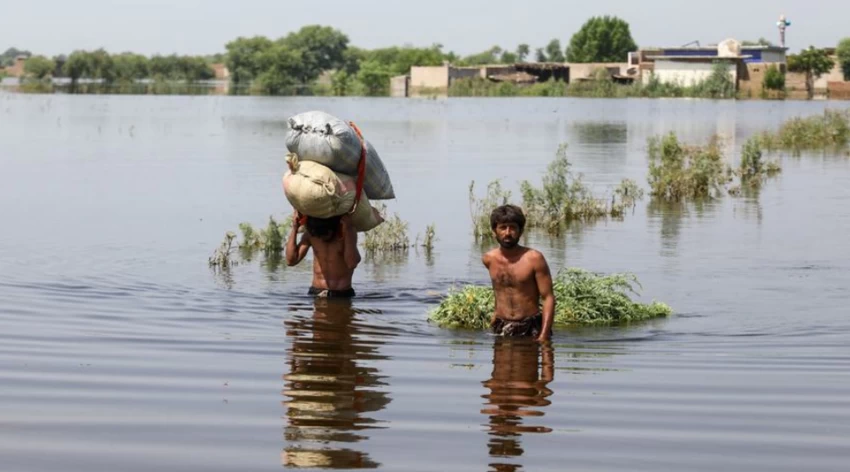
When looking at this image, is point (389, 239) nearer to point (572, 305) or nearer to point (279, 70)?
point (572, 305)

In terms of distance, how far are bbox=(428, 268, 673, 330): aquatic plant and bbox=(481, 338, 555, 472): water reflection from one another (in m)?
0.79

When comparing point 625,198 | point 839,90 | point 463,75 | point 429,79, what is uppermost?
point 463,75

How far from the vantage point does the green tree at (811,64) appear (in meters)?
108

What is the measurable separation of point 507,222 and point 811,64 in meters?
104

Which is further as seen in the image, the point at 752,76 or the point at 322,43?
the point at 322,43

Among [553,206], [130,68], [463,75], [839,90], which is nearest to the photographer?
[553,206]

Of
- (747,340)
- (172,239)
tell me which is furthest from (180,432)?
(172,239)

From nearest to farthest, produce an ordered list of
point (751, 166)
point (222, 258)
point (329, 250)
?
point (329, 250) → point (222, 258) → point (751, 166)

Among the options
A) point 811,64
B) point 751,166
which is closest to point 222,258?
point 751,166

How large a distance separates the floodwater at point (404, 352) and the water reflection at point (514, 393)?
0.02m

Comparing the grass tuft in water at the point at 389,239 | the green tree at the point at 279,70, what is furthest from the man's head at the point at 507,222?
the green tree at the point at 279,70

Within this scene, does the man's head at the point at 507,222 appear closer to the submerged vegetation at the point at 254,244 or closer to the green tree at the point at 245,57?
the submerged vegetation at the point at 254,244

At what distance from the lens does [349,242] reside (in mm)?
10594

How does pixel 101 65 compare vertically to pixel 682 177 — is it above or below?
above
